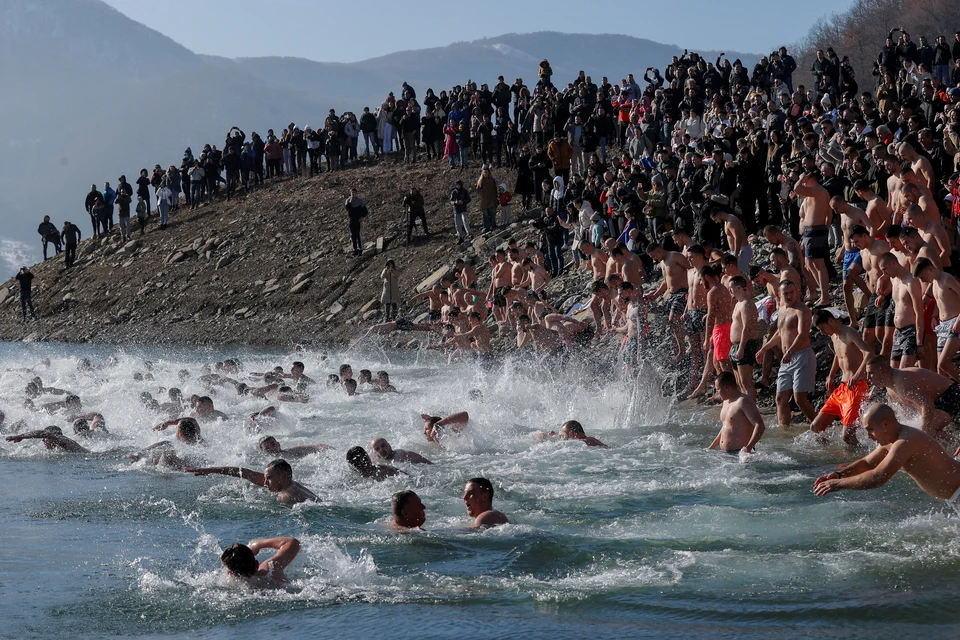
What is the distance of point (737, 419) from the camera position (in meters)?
10.4

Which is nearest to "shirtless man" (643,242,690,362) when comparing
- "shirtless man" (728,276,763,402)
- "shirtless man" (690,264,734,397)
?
"shirtless man" (690,264,734,397)

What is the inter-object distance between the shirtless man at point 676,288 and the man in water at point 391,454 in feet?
14.4

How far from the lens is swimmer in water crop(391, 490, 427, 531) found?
863 cm

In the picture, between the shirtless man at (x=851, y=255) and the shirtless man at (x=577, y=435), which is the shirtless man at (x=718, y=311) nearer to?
the shirtless man at (x=851, y=255)

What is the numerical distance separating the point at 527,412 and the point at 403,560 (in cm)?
663

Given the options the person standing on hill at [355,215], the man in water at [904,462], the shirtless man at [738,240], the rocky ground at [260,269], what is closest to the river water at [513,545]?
the man in water at [904,462]

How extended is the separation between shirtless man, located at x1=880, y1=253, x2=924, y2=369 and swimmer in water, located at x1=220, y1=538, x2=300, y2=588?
6203 millimetres

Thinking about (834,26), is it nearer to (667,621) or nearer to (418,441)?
(418,441)

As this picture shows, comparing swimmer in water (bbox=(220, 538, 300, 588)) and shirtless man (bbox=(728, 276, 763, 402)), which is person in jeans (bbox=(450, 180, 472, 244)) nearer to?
shirtless man (bbox=(728, 276, 763, 402))

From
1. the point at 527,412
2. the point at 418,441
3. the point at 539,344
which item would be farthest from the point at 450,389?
the point at 418,441

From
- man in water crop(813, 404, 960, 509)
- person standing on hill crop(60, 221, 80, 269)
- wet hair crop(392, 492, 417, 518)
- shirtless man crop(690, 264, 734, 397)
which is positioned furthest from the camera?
person standing on hill crop(60, 221, 80, 269)

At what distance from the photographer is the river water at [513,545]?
6.64m

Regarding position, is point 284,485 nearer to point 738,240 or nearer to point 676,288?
point 676,288

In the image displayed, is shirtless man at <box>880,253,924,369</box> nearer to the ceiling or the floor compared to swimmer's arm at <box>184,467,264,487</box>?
nearer to the ceiling
